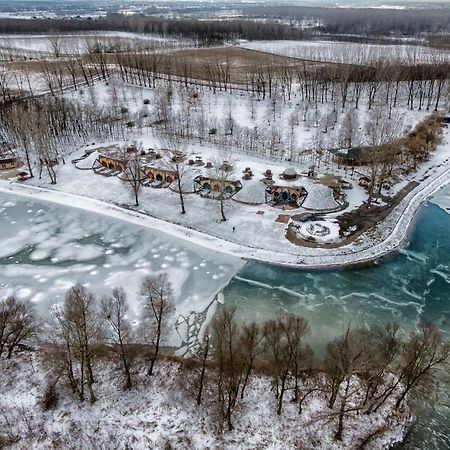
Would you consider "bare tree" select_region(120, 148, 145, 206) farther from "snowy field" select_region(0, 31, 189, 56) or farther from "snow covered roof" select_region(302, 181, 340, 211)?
"snowy field" select_region(0, 31, 189, 56)

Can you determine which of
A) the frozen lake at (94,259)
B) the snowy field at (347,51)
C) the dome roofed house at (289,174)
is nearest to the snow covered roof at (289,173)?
the dome roofed house at (289,174)

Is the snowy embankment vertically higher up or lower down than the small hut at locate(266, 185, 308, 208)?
lower down

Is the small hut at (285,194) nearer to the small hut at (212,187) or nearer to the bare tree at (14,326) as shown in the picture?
the small hut at (212,187)

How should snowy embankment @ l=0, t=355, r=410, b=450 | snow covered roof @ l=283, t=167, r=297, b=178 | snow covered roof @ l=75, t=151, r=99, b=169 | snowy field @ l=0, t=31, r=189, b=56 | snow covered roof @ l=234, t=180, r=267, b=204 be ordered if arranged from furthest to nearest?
snowy field @ l=0, t=31, r=189, b=56, snow covered roof @ l=75, t=151, r=99, b=169, snow covered roof @ l=283, t=167, r=297, b=178, snow covered roof @ l=234, t=180, r=267, b=204, snowy embankment @ l=0, t=355, r=410, b=450

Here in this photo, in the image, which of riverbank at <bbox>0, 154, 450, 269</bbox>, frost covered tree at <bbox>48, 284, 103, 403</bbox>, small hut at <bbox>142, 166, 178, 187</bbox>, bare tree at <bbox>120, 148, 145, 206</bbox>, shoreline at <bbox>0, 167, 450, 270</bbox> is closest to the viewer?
frost covered tree at <bbox>48, 284, 103, 403</bbox>

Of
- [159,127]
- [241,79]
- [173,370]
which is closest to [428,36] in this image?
[241,79]

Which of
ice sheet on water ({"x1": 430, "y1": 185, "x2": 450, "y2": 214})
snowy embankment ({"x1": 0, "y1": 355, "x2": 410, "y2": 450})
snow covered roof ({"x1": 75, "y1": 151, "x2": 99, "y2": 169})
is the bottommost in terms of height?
snowy embankment ({"x1": 0, "y1": 355, "x2": 410, "y2": 450})

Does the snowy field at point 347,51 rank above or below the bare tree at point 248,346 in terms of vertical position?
above

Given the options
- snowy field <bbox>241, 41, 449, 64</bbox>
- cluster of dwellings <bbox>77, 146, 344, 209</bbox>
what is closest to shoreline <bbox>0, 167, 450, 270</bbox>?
cluster of dwellings <bbox>77, 146, 344, 209</bbox>
